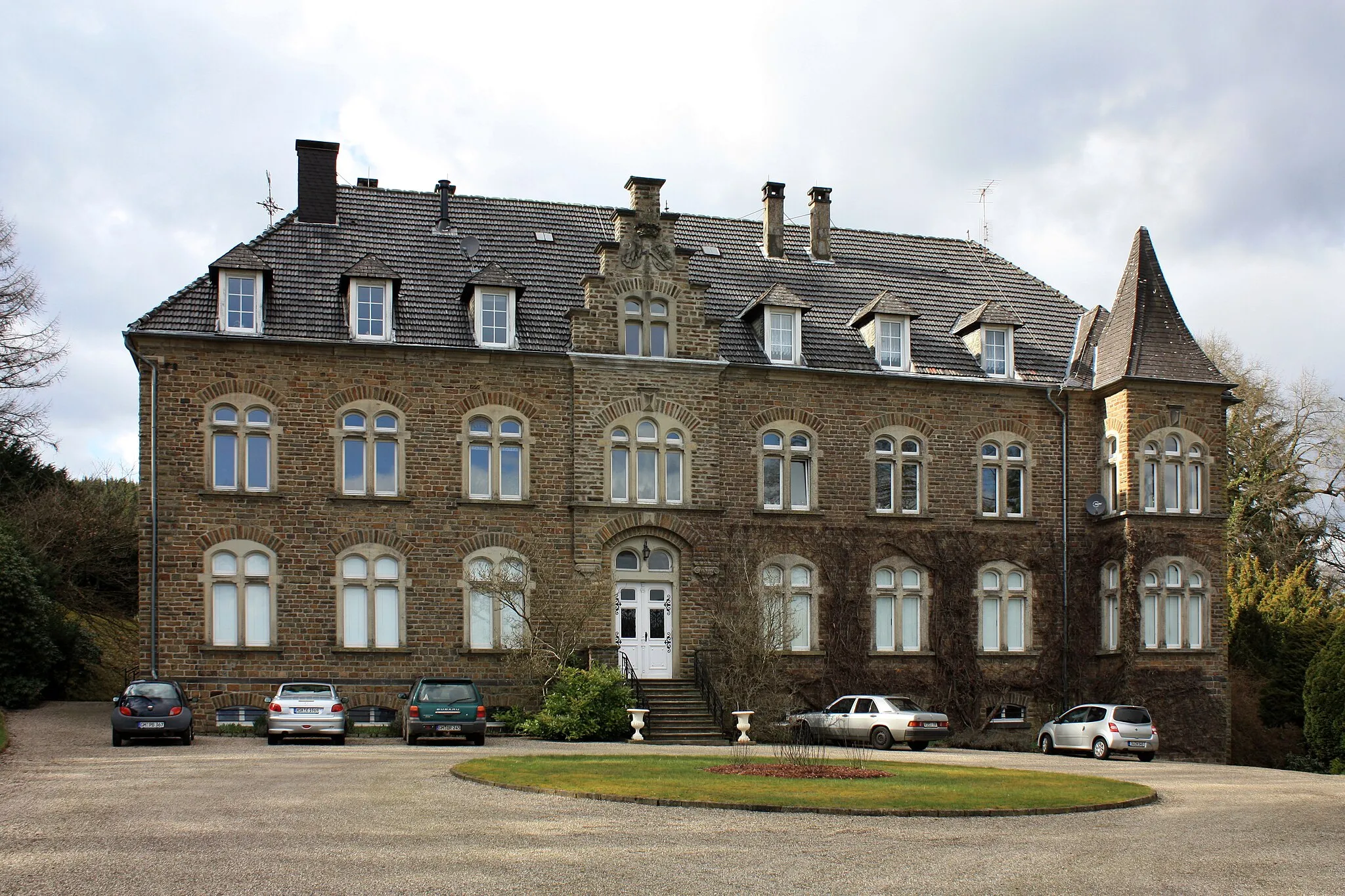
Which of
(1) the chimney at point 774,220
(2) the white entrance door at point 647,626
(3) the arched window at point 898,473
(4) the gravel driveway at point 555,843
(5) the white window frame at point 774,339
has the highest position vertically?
(1) the chimney at point 774,220

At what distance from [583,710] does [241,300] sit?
39.5ft

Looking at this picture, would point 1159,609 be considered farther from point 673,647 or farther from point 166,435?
point 166,435

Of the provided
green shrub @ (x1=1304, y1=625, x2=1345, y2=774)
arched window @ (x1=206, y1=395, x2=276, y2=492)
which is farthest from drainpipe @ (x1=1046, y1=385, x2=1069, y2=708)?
arched window @ (x1=206, y1=395, x2=276, y2=492)

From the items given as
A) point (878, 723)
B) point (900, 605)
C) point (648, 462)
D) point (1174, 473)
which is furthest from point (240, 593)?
point (1174, 473)

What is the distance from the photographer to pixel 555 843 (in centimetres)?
1447

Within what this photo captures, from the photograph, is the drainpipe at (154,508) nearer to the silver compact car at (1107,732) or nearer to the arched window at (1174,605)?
the silver compact car at (1107,732)

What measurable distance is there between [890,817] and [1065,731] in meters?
16.3

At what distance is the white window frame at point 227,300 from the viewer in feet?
107

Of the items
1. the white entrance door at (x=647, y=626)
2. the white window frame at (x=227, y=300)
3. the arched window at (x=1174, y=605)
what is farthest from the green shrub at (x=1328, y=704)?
the white window frame at (x=227, y=300)

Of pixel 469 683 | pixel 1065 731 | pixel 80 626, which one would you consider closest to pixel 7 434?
pixel 80 626

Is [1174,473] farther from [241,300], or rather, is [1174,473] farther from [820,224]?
[241,300]

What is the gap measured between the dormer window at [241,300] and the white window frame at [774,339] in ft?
39.5

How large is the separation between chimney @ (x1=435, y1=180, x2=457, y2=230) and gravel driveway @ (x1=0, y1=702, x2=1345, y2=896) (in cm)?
1892

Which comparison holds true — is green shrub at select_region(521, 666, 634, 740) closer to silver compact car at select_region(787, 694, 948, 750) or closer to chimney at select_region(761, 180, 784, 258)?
silver compact car at select_region(787, 694, 948, 750)
